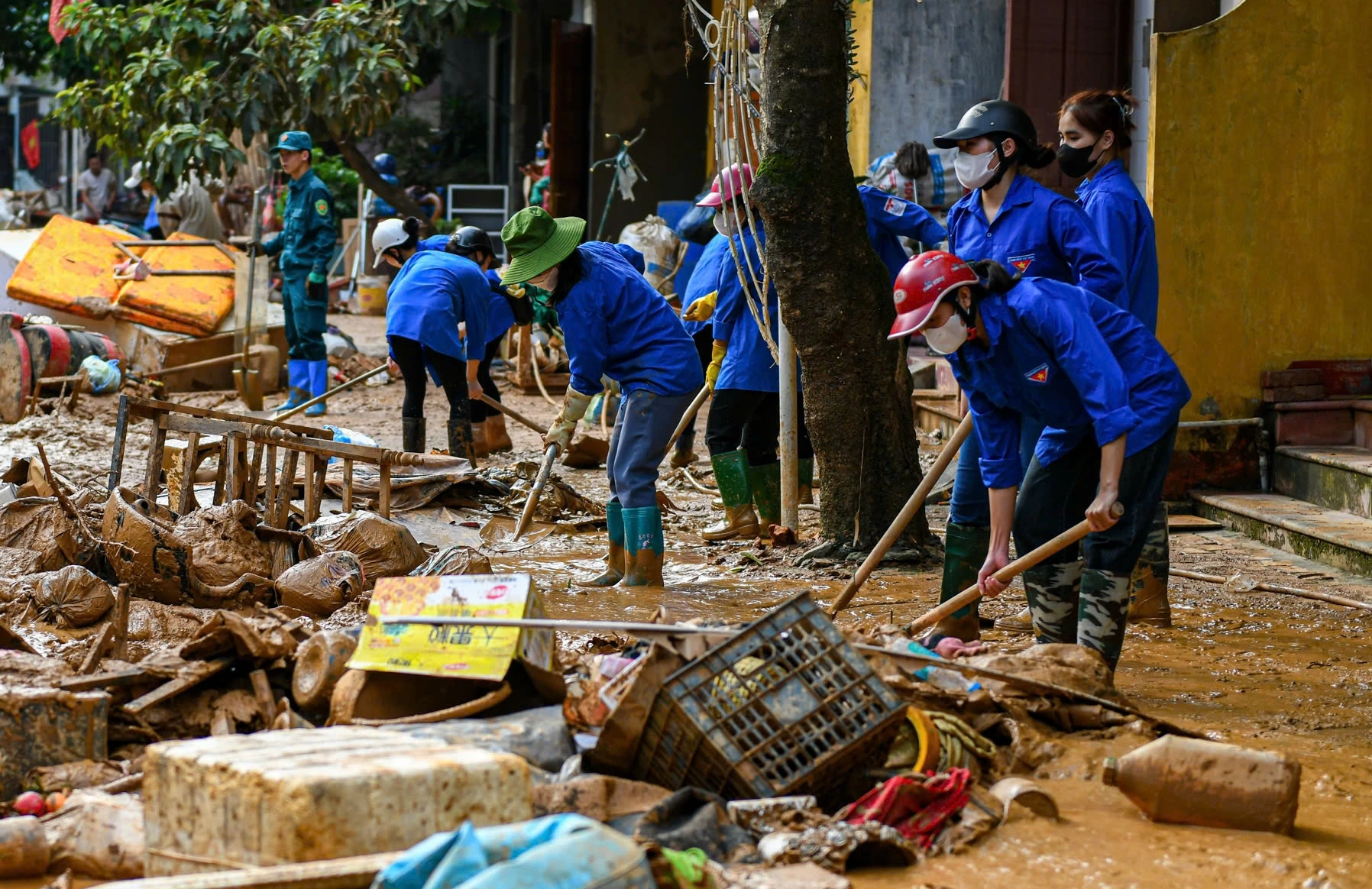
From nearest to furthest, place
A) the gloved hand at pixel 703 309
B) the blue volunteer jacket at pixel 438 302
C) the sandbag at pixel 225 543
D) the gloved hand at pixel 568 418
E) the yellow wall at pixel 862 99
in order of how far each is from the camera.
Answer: the sandbag at pixel 225 543 → the gloved hand at pixel 568 418 → the gloved hand at pixel 703 309 → the blue volunteer jacket at pixel 438 302 → the yellow wall at pixel 862 99

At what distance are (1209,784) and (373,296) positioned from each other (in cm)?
1653

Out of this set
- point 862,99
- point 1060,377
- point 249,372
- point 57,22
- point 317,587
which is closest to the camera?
point 1060,377

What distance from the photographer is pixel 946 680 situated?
406 centimetres

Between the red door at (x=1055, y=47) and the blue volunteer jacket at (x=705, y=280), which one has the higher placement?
the red door at (x=1055, y=47)

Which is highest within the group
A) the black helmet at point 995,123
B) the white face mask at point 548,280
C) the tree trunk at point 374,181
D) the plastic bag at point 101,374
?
the tree trunk at point 374,181

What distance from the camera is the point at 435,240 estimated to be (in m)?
9.76

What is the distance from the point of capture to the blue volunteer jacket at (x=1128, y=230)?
5289mm

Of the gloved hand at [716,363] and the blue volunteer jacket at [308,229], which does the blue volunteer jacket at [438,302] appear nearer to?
the gloved hand at [716,363]

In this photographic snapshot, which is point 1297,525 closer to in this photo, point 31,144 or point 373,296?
point 373,296

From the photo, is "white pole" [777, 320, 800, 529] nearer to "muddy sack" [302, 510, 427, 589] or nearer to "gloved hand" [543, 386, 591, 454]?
"gloved hand" [543, 386, 591, 454]

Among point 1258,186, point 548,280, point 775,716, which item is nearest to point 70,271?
point 548,280

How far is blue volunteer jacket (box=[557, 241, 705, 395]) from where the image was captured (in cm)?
603

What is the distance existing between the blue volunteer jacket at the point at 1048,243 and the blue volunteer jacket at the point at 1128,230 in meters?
0.29

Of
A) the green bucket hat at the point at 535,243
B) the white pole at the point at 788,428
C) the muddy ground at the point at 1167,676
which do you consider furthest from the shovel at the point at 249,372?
the green bucket hat at the point at 535,243
